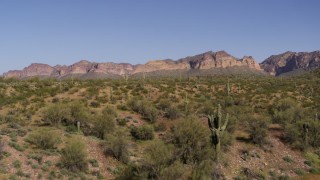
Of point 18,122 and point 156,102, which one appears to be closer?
point 18,122

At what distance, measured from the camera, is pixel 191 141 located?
2331 cm

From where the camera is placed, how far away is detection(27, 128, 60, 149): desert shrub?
22812mm

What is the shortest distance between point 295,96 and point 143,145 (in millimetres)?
29730

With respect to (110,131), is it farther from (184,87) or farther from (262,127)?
(184,87)

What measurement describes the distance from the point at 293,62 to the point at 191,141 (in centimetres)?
16802

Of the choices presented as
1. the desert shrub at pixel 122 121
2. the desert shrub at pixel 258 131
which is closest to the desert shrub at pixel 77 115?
the desert shrub at pixel 122 121

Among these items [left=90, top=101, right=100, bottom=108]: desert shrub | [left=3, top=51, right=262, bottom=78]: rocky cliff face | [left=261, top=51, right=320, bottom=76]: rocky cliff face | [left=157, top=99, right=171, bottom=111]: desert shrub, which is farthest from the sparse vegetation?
[left=261, top=51, right=320, bottom=76]: rocky cliff face

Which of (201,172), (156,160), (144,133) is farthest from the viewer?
(144,133)

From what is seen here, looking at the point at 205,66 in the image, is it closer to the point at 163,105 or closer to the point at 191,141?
the point at 163,105

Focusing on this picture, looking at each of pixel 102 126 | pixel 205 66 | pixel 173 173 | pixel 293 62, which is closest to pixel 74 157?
pixel 173 173

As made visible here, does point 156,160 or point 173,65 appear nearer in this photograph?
point 156,160

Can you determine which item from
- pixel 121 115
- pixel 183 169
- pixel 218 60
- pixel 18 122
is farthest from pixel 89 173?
pixel 218 60

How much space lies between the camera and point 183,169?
1791 centimetres

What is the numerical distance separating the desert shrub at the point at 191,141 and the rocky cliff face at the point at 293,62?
139 m
